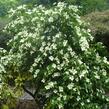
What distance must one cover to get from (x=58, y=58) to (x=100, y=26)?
17.5 feet

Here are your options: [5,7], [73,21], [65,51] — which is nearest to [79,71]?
[65,51]

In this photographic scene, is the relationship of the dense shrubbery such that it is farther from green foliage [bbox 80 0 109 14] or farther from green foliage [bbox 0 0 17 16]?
green foliage [bbox 0 0 17 16]

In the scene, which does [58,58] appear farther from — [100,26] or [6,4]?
[6,4]

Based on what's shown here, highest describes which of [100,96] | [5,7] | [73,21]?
[73,21]

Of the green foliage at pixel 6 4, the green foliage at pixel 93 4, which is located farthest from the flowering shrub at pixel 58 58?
the green foliage at pixel 6 4

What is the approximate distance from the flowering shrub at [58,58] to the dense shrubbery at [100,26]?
4.38m

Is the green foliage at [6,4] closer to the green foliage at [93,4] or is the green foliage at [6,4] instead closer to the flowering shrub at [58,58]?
the green foliage at [93,4]

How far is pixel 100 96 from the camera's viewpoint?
30.8 feet

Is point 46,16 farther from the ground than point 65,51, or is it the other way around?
point 46,16

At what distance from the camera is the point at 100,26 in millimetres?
14023

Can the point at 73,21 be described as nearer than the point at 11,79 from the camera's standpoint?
Yes

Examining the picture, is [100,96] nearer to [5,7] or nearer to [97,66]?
[97,66]

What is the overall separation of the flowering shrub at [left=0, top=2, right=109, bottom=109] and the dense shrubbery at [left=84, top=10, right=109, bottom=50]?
4382 mm

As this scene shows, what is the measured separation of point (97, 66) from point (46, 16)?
1555mm
